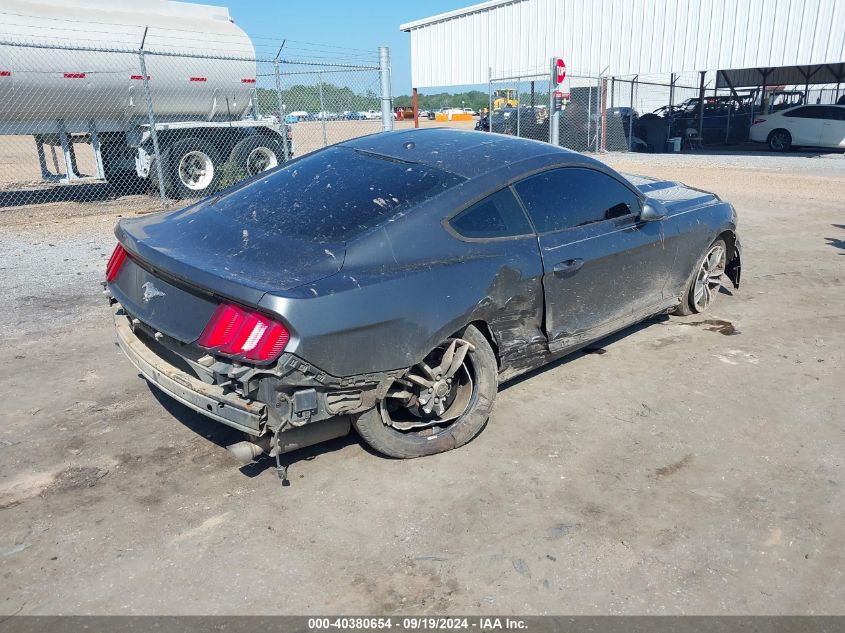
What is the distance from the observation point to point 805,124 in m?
21.6

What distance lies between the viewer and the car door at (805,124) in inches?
838

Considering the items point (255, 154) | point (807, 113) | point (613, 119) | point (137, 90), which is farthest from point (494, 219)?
point (807, 113)

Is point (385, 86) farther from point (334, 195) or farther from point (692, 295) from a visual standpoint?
point (334, 195)

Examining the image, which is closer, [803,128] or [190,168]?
[190,168]

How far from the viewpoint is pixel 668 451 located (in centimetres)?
357

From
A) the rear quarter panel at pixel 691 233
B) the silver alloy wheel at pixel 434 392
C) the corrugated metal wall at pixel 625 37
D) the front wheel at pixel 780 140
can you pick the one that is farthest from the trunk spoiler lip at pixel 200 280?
the front wheel at pixel 780 140

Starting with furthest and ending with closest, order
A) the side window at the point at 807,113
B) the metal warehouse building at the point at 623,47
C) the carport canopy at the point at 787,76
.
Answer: the carport canopy at the point at 787,76 → the side window at the point at 807,113 → the metal warehouse building at the point at 623,47

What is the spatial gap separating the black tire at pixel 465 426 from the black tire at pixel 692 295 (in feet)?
8.31

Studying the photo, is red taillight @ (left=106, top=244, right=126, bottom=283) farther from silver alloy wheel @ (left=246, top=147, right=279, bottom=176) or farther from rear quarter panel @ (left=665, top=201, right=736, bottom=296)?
silver alloy wheel @ (left=246, top=147, right=279, bottom=176)

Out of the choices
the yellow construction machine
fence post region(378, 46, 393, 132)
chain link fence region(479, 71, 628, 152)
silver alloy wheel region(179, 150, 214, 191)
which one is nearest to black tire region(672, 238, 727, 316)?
fence post region(378, 46, 393, 132)

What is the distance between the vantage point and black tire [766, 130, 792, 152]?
72.9ft

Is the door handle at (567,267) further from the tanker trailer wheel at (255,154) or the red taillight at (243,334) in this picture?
the tanker trailer wheel at (255,154)

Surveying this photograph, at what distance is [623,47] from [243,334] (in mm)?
23815

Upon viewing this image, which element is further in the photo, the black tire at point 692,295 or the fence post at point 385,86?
the fence post at point 385,86
